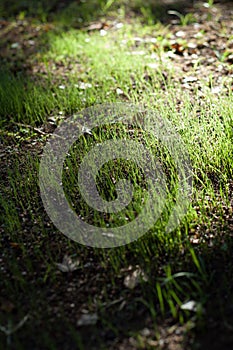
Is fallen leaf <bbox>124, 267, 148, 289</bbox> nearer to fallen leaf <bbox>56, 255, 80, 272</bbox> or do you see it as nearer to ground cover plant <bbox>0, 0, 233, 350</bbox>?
ground cover plant <bbox>0, 0, 233, 350</bbox>

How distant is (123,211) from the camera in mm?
2521

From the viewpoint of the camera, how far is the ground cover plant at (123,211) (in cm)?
198

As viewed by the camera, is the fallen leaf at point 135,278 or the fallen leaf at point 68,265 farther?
the fallen leaf at point 68,265

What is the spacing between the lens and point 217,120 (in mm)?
3102

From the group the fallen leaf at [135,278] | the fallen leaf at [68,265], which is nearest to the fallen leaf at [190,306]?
the fallen leaf at [135,278]

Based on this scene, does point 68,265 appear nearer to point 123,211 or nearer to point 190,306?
point 123,211

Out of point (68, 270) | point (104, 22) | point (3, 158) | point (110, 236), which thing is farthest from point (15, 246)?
point (104, 22)

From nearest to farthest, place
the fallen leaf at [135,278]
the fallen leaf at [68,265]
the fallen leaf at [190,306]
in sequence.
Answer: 1. the fallen leaf at [190,306]
2. the fallen leaf at [135,278]
3. the fallen leaf at [68,265]

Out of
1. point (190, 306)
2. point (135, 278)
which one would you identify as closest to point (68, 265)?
point (135, 278)

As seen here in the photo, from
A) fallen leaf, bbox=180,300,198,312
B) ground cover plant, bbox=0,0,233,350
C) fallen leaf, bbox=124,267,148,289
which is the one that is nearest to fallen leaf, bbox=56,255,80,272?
ground cover plant, bbox=0,0,233,350

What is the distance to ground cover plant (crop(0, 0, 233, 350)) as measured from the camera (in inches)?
77.9

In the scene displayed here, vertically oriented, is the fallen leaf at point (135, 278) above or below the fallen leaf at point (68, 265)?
below

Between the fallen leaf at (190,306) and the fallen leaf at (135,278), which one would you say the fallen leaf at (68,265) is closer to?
the fallen leaf at (135,278)

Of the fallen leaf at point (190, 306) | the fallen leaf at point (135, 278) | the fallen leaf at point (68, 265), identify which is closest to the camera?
the fallen leaf at point (190, 306)
